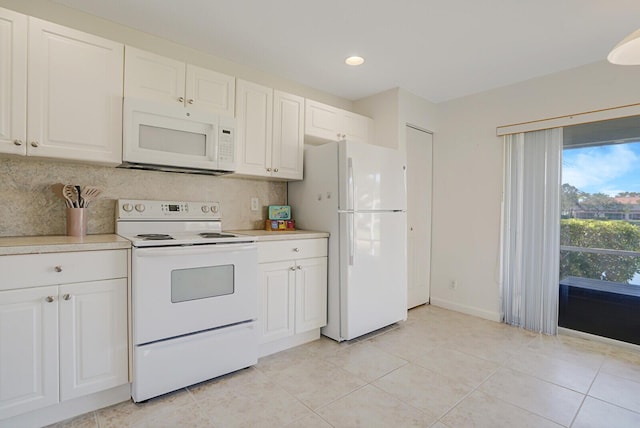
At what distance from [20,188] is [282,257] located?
5.63ft

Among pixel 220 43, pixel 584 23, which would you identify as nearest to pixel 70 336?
pixel 220 43

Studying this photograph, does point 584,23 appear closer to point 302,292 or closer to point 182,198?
point 302,292

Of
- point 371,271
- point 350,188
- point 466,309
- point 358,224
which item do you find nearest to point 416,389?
point 371,271

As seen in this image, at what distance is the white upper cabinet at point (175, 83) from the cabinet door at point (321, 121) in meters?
0.76

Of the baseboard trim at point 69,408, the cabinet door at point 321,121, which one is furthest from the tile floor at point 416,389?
the cabinet door at point 321,121

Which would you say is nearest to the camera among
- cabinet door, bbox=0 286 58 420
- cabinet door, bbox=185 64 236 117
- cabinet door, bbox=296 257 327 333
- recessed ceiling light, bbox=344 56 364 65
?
cabinet door, bbox=0 286 58 420

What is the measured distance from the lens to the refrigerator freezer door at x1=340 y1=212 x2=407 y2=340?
8.63 feet

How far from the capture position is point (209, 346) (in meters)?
2.02

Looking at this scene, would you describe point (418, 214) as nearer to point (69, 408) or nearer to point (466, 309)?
point (466, 309)

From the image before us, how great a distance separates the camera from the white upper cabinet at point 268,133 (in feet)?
8.53

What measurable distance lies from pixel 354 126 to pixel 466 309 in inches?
92.2

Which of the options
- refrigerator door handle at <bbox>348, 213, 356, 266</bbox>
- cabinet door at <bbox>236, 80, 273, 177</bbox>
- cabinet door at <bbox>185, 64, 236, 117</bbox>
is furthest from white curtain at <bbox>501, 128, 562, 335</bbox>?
cabinet door at <bbox>185, 64, 236, 117</bbox>

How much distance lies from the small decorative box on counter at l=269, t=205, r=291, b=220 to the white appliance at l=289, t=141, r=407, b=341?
99mm

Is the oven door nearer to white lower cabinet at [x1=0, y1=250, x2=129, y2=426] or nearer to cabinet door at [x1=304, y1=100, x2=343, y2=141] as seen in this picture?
white lower cabinet at [x1=0, y1=250, x2=129, y2=426]
